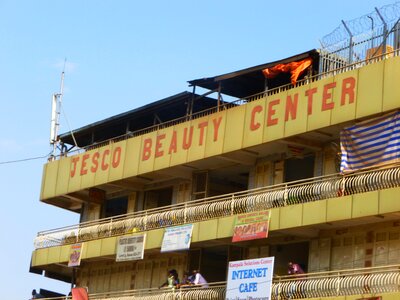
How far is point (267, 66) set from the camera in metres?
41.8

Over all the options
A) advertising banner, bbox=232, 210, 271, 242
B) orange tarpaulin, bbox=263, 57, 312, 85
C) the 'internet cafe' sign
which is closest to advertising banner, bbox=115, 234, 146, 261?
advertising banner, bbox=232, 210, 271, 242

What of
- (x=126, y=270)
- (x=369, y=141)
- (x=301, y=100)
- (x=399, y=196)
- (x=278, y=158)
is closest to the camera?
(x=399, y=196)

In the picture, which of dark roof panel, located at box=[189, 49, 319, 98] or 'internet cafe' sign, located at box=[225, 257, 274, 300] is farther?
dark roof panel, located at box=[189, 49, 319, 98]

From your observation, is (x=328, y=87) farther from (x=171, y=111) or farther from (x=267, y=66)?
(x=171, y=111)

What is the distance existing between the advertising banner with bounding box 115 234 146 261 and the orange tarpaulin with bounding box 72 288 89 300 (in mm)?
3238

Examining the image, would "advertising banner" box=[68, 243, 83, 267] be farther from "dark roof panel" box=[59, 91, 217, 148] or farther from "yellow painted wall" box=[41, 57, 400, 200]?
"dark roof panel" box=[59, 91, 217, 148]

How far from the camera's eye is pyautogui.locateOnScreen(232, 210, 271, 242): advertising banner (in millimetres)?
38562

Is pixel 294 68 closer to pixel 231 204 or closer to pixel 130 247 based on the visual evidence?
pixel 231 204

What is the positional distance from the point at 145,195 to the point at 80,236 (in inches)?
148

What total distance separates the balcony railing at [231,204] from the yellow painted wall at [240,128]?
1863mm

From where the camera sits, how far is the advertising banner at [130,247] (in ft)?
148

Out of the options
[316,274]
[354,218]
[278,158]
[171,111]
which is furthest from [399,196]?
[171,111]

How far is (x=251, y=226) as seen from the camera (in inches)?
1550

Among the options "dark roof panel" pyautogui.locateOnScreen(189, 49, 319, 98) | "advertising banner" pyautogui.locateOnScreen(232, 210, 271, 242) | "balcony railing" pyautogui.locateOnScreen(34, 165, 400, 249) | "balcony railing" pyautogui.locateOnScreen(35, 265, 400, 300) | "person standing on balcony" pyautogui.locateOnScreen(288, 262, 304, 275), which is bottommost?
"balcony railing" pyautogui.locateOnScreen(35, 265, 400, 300)
